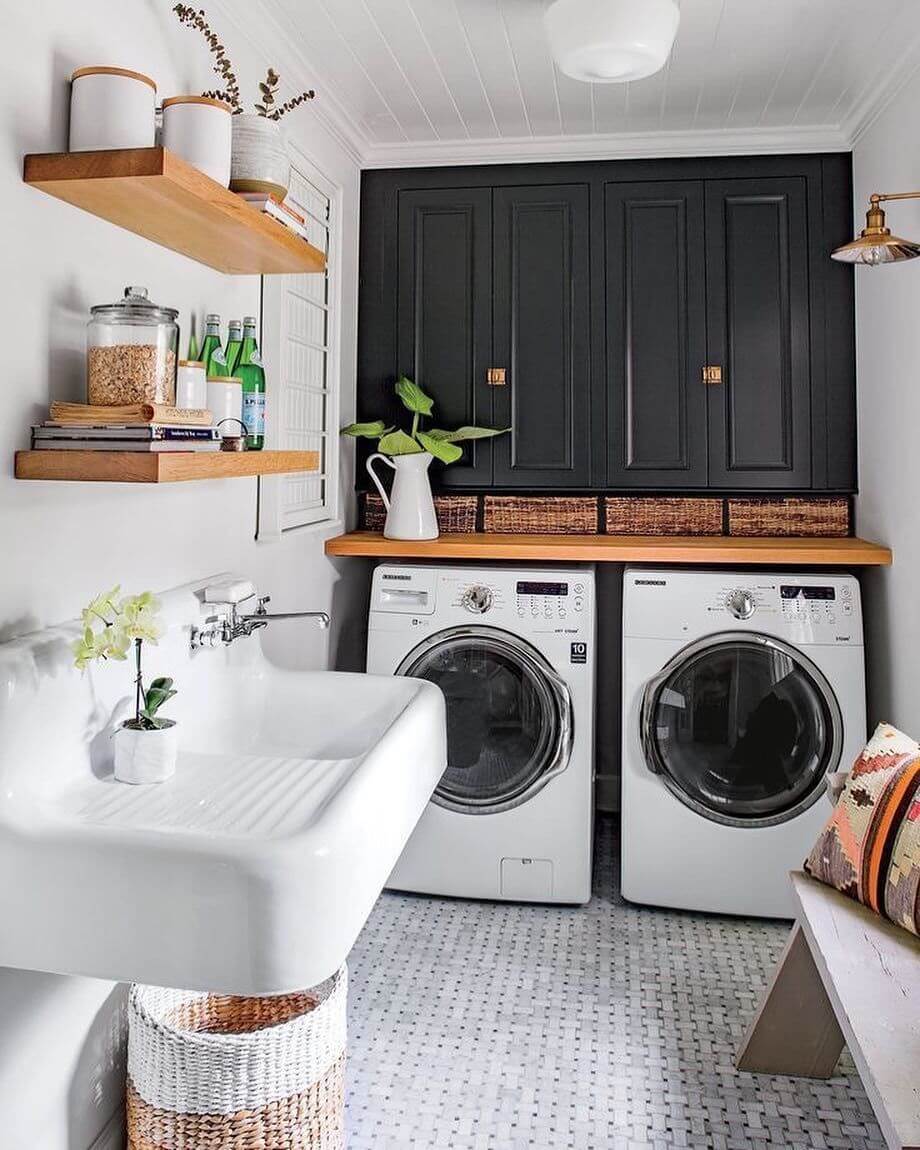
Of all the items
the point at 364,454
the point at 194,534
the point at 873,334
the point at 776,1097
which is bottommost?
the point at 776,1097

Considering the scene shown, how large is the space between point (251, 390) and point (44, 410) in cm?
54

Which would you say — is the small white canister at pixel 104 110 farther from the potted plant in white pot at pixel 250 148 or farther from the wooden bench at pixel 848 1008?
the wooden bench at pixel 848 1008

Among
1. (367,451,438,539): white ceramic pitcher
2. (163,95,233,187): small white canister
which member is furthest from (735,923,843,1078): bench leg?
(163,95,233,187): small white canister

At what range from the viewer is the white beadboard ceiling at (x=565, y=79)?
2.26 meters

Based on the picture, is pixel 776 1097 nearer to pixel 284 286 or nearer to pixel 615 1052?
pixel 615 1052

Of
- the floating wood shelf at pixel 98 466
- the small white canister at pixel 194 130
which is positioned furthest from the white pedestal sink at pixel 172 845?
the small white canister at pixel 194 130

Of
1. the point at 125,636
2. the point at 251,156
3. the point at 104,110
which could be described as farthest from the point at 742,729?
the point at 104,110

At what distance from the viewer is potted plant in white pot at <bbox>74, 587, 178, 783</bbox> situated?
1.45 m

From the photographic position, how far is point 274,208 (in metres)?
1.79

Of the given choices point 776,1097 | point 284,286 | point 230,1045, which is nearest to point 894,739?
point 776,1097

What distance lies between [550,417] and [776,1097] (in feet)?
6.75

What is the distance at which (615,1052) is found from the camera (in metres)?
2.13

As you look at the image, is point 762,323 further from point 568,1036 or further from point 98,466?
point 98,466

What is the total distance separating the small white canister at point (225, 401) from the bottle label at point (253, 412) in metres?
0.04
